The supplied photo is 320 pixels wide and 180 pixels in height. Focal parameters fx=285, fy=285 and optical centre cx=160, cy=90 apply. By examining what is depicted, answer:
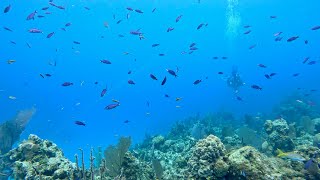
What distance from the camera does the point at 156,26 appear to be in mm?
91875

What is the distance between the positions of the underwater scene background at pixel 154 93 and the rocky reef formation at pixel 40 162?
0.11ft

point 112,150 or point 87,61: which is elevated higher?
point 87,61

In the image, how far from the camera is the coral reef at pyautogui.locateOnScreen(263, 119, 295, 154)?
35.0 ft

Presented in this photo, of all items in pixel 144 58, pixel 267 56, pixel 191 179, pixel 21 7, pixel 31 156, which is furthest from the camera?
pixel 267 56

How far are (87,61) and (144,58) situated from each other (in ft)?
109

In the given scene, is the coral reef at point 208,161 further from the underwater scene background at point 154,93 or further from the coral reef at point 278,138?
the coral reef at point 278,138

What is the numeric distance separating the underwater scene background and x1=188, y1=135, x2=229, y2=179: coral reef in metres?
0.02

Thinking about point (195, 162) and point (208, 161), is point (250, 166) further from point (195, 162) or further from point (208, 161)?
point (195, 162)

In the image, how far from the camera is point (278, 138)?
35.6 feet

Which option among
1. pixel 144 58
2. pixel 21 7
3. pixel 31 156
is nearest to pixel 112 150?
pixel 31 156

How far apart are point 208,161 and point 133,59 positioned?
135 meters

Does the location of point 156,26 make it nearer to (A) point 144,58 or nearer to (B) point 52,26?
(B) point 52,26

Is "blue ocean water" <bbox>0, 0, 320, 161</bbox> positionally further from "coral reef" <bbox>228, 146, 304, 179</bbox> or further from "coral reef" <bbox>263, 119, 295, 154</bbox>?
"coral reef" <bbox>228, 146, 304, 179</bbox>

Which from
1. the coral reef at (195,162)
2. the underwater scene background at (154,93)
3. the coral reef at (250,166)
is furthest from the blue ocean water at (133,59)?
the coral reef at (250,166)
